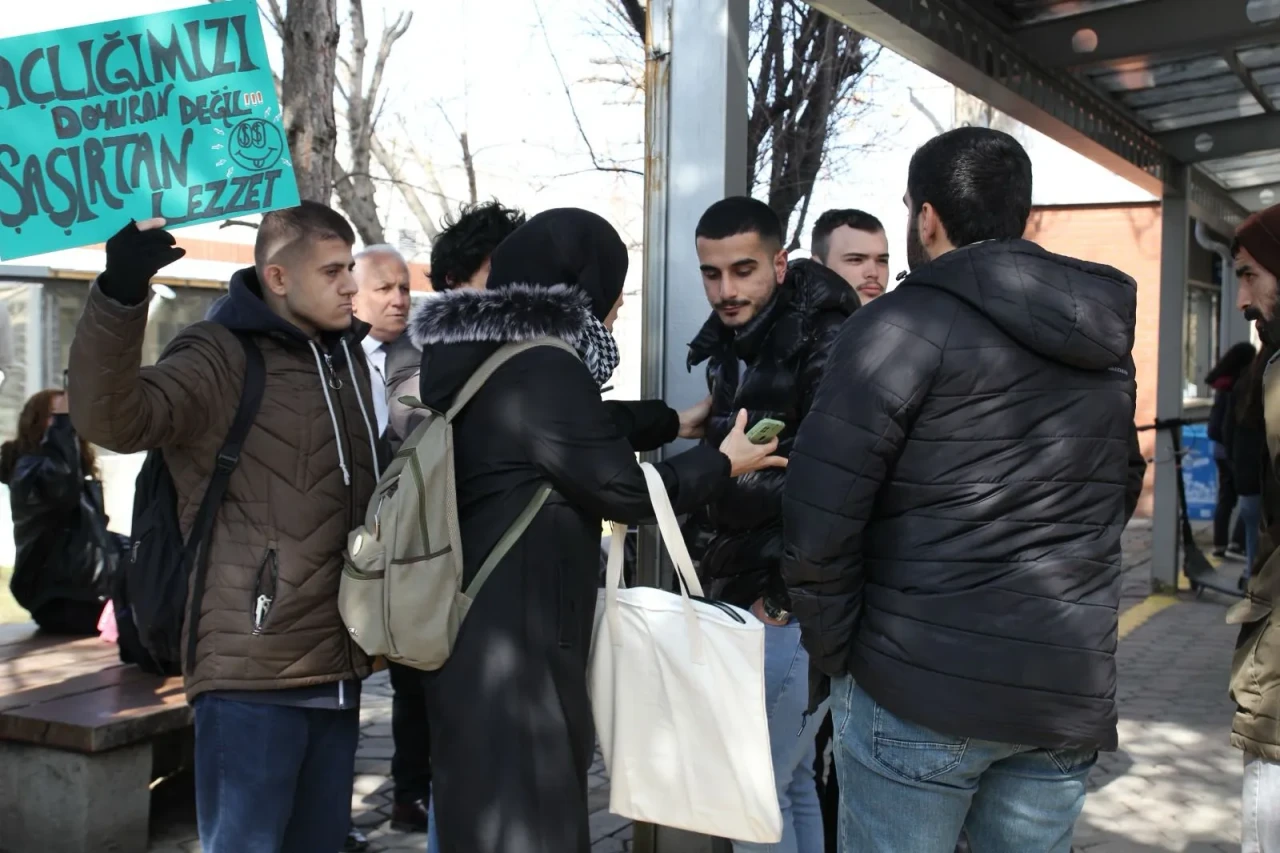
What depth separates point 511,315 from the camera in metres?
2.67

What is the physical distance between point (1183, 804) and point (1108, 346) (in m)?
3.51

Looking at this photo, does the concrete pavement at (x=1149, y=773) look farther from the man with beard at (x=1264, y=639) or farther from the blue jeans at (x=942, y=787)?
the blue jeans at (x=942, y=787)

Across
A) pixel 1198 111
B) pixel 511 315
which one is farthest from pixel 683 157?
pixel 1198 111

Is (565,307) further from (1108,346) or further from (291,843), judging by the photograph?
(291,843)

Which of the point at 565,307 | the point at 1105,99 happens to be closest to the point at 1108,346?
the point at 565,307

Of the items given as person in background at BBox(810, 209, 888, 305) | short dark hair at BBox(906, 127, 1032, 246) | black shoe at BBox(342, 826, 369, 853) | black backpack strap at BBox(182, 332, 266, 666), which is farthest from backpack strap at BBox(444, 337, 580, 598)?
black shoe at BBox(342, 826, 369, 853)

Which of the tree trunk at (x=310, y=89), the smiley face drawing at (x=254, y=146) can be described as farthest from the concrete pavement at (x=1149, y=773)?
the tree trunk at (x=310, y=89)

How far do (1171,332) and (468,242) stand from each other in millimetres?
6995

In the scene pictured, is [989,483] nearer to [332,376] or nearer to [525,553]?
[525,553]

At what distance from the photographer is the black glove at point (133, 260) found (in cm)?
255

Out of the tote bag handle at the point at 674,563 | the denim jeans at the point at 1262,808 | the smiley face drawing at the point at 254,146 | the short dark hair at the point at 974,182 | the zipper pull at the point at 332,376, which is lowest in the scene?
the denim jeans at the point at 1262,808

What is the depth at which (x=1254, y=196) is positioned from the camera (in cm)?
1125

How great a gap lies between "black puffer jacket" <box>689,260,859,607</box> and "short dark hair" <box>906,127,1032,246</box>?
0.78 metres

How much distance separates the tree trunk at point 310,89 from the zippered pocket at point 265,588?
405 cm
